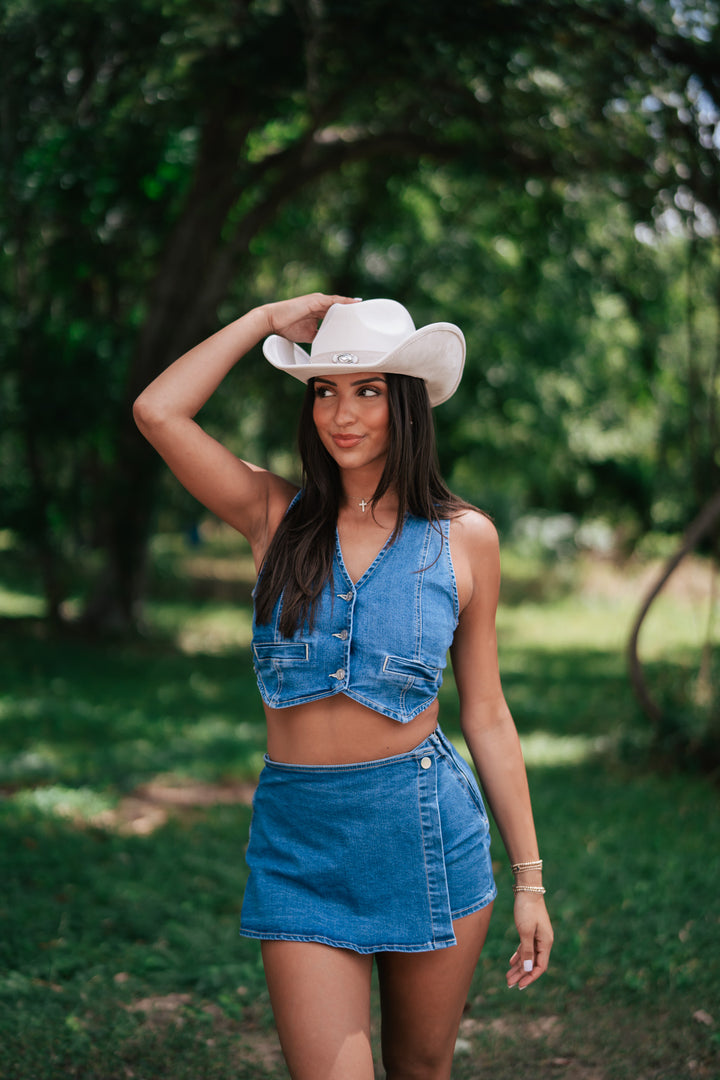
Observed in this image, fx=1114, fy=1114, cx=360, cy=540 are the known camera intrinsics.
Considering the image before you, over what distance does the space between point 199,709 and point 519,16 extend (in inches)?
235

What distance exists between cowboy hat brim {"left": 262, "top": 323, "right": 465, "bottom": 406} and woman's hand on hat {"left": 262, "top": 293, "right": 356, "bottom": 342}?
1.1 inches

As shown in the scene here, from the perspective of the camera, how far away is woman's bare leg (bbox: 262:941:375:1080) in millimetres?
2238

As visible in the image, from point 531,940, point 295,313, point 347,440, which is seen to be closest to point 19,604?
point 295,313

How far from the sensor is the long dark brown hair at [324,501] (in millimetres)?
2518

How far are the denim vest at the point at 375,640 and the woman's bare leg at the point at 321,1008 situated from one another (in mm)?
522

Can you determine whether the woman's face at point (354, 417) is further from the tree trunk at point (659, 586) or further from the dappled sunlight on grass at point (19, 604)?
the dappled sunlight on grass at point (19, 604)

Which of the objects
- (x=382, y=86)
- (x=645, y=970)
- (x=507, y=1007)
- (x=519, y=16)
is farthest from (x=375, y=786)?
(x=382, y=86)

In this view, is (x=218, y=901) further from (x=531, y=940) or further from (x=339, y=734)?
(x=339, y=734)

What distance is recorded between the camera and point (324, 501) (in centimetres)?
265

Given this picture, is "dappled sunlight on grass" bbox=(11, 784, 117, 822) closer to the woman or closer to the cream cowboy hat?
the woman

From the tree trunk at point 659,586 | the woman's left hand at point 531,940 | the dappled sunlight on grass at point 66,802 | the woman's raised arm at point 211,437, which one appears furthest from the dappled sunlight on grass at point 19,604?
the woman's left hand at point 531,940

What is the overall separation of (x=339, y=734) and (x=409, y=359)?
0.87m

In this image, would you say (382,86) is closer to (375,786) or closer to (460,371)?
(460,371)

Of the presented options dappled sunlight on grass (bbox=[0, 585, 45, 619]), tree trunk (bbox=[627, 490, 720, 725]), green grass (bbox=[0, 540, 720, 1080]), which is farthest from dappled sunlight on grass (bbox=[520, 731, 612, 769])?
dappled sunlight on grass (bbox=[0, 585, 45, 619])
